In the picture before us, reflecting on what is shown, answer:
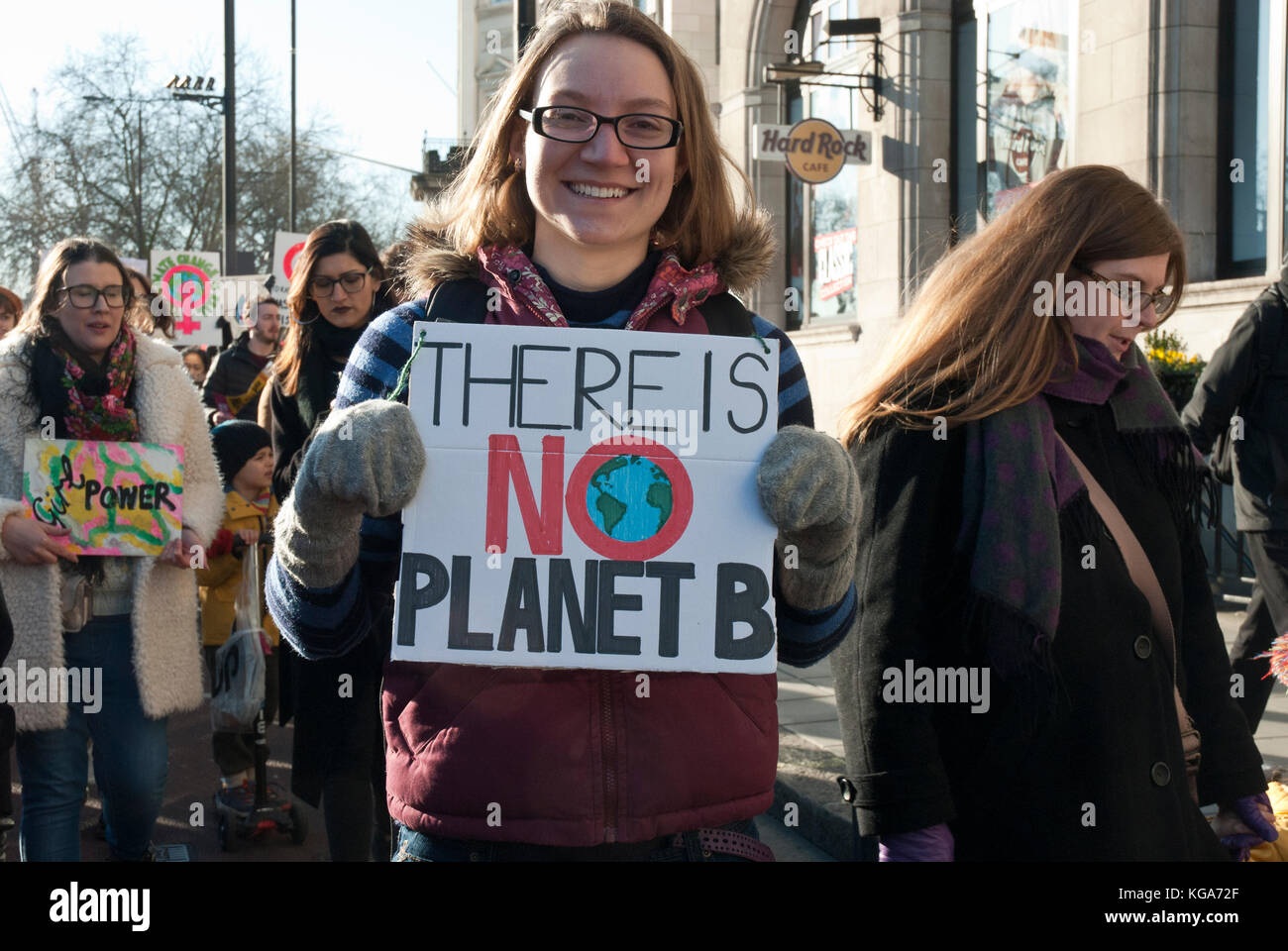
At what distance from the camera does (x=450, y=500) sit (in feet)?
6.73

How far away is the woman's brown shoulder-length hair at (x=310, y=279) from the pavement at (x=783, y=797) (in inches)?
64.9

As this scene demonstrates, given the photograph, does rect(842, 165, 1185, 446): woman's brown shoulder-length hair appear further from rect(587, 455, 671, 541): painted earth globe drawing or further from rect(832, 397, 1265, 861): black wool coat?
rect(587, 455, 671, 541): painted earth globe drawing

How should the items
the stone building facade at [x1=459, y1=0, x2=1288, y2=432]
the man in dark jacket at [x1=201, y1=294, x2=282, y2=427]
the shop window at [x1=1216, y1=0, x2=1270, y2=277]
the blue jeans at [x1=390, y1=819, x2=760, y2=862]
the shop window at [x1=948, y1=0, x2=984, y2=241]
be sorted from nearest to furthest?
1. the blue jeans at [x1=390, y1=819, x2=760, y2=862]
2. the man in dark jacket at [x1=201, y1=294, x2=282, y2=427]
3. the shop window at [x1=1216, y1=0, x2=1270, y2=277]
4. the stone building facade at [x1=459, y1=0, x2=1288, y2=432]
5. the shop window at [x1=948, y1=0, x2=984, y2=241]

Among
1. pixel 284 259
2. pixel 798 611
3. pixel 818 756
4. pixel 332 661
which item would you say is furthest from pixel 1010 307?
pixel 284 259

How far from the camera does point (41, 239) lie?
34844 millimetres

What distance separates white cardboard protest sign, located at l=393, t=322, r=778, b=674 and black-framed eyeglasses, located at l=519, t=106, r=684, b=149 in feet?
1.06

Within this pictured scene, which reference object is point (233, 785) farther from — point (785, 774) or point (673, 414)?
point (673, 414)

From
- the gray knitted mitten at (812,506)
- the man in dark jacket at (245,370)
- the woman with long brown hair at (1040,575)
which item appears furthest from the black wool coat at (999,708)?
the man in dark jacket at (245,370)

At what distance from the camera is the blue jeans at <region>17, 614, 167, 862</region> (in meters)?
4.10

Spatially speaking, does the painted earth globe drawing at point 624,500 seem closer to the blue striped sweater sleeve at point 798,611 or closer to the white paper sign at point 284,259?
the blue striped sweater sleeve at point 798,611

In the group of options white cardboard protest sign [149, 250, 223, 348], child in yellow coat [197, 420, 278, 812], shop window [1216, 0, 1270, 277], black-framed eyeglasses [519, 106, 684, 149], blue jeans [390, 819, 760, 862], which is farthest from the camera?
white cardboard protest sign [149, 250, 223, 348]

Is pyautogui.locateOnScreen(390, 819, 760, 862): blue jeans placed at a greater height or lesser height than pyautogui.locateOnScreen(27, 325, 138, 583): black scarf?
lesser

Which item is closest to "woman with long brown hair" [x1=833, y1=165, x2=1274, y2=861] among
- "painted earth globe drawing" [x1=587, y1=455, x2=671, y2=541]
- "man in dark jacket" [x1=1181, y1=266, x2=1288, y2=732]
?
"painted earth globe drawing" [x1=587, y1=455, x2=671, y2=541]

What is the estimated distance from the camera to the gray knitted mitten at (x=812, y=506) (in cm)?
193
